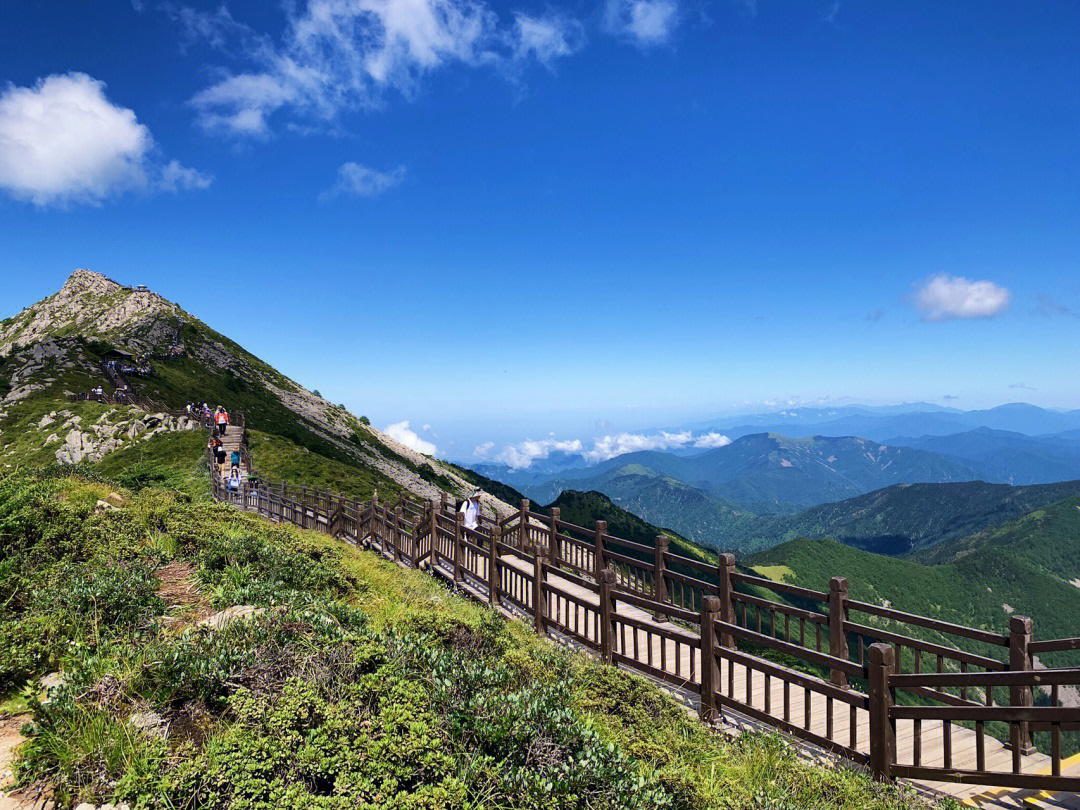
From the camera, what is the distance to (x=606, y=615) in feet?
30.3

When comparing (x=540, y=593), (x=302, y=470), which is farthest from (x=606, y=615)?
(x=302, y=470)

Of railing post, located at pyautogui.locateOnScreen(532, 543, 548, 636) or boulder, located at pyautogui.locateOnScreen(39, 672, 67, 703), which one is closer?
boulder, located at pyautogui.locateOnScreen(39, 672, 67, 703)

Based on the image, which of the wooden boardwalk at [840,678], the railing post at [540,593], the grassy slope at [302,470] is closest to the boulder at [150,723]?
the wooden boardwalk at [840,678]

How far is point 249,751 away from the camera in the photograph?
386cm

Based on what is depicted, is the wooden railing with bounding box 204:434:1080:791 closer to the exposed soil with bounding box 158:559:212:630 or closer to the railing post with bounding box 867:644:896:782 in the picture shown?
the railing post with bounding box 867:644:896:782

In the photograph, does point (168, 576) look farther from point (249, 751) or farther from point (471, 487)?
point (471, 487)

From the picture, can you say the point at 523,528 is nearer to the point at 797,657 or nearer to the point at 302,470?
the point at 797,657

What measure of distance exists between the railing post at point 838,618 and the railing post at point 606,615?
3.10 meters

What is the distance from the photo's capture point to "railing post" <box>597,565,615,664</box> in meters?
9.12

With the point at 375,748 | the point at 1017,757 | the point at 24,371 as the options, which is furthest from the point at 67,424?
the point at 1017,757

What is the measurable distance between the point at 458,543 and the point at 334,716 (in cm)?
1016

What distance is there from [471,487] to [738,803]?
63386mm

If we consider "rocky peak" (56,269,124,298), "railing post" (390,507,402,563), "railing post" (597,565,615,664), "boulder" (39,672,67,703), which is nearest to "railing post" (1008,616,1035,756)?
"railing post" (597,565,615,664)

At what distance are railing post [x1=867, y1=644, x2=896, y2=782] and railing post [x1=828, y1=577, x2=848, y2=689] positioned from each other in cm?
182
